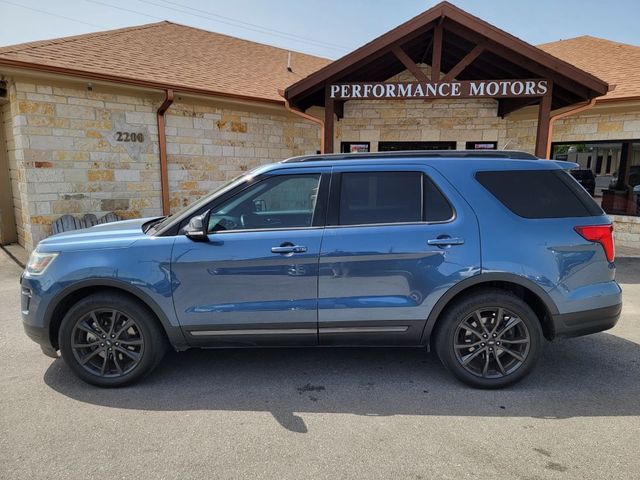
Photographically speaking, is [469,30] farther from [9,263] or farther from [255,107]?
[9,263]

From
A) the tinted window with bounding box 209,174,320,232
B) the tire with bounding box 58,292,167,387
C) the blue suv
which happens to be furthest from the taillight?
the tire with bounding box 58,292,167,387

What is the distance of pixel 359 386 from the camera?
3.46 m

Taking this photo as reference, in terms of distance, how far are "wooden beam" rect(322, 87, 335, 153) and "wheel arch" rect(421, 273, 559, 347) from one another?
5169 millimetres

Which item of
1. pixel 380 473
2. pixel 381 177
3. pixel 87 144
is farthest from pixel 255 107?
pixel 380 473

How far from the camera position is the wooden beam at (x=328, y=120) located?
26.2 feet

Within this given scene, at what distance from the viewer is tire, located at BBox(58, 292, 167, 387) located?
3363mm

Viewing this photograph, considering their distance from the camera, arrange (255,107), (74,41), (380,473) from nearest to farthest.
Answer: (380,473)
(74,41)
(255,107)

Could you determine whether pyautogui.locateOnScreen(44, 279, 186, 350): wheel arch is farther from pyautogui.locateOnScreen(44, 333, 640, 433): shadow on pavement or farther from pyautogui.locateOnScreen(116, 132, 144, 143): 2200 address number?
pyautogui.locateOnScreen(116, 132, 144, 143): 2200 address number

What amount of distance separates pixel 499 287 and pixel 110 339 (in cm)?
313

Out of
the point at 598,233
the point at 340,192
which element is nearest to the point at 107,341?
the point at 340,192

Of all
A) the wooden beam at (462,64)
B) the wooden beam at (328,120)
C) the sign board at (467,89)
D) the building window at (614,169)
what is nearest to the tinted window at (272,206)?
the wooden beam at (328,120)

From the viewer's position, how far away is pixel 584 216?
337 cm

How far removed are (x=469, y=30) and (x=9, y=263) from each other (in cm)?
940

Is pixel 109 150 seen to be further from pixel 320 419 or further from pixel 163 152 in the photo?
pixel 320 419
